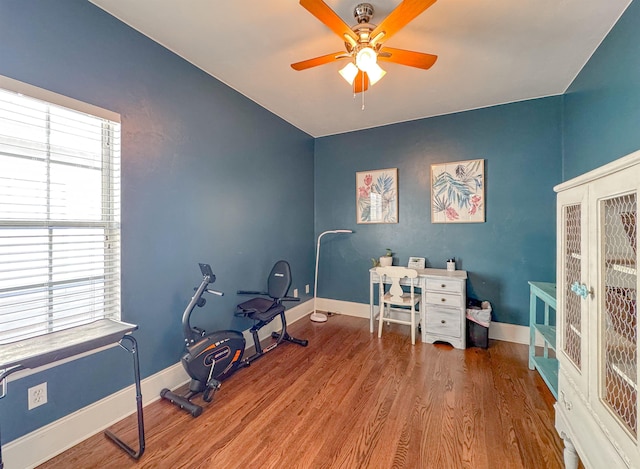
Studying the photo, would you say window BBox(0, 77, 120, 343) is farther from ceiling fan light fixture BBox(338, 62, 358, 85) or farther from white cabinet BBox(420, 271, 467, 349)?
A: white cabinet BBox(420, 271, 467, 349)

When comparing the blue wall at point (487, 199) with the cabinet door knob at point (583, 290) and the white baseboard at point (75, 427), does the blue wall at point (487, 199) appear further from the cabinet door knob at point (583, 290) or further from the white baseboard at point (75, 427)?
the white baseboard at point (75, 427)

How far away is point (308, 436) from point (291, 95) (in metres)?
2.94

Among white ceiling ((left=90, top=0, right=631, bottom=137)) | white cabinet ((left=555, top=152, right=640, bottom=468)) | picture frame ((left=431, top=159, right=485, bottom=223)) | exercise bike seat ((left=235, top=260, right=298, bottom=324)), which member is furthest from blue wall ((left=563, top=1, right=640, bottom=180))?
exercise bike seat ((left=235, top=260, right=298, bottom=324))

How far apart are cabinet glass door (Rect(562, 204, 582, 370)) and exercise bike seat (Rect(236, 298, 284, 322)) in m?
2.12

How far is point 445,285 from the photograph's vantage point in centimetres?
295

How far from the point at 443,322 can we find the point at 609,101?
7.36ft

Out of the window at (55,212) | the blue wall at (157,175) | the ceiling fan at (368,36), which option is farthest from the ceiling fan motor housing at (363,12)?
the window at (55,212)

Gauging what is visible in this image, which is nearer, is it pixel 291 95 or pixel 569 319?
pixel 569 319

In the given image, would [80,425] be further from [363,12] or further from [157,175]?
[363,12]

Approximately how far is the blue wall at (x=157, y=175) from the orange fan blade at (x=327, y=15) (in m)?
1.37

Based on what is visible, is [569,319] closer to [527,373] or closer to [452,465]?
[452,465]

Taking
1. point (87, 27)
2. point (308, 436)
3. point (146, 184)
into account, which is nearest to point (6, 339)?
point (146, 184)

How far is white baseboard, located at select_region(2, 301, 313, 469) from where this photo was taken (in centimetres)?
144

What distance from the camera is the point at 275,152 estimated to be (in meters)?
3.37
